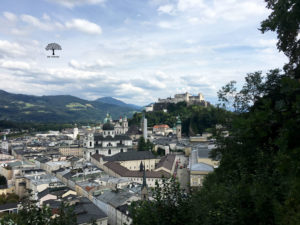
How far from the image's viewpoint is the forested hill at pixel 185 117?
79188 millimetres

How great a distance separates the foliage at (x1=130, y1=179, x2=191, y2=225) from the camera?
7.91 m

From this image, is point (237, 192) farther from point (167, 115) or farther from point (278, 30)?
point (167, 115)

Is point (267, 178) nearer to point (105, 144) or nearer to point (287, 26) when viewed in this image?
point (287, 26)

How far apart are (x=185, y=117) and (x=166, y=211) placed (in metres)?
86.4

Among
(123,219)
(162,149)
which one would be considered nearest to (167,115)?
(162,149)

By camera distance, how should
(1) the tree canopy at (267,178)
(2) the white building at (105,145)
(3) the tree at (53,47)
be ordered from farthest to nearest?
(2) the white building at (105,145), (3) the tree at (53,47), (1) the tree canopy at (267,178)

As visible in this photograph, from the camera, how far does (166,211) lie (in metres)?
8.16

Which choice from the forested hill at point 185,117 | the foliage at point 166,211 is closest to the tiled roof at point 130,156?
the forested hill at point 185,117

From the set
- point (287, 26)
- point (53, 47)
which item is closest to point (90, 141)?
point (53, 47)

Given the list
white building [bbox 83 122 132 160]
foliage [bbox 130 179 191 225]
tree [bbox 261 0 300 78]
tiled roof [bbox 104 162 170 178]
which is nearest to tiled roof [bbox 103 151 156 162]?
tiled roof [bbox 104 162 170 178]

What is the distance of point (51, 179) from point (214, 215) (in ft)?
137

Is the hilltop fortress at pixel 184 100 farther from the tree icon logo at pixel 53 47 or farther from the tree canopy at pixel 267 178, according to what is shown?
the tree canopy at pixel 267 178

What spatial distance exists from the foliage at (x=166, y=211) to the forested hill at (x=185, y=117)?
65.8 meters

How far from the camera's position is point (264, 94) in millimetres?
17484
